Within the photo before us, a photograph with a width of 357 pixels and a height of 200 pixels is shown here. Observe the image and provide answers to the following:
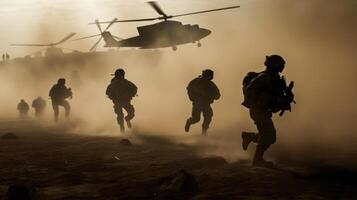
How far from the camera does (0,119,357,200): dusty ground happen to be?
20.1ft

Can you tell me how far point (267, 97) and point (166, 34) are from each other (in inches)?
694

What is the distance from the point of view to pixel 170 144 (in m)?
11.7

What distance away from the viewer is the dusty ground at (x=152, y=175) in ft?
20.1

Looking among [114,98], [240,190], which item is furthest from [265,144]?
[114,98]

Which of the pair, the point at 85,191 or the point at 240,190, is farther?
the point at 85,191

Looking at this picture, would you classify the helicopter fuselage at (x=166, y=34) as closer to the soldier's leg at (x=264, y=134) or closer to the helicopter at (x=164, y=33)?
the helicopter at (x=164, y=33)

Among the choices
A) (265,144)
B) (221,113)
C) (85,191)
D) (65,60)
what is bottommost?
(85,191)

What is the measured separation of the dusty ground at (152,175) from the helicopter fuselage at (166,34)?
14175 mm

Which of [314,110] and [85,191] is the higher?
[314,110]

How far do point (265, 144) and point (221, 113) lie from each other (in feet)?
39.6

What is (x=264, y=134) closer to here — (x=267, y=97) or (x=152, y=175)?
(x=267, y=97)

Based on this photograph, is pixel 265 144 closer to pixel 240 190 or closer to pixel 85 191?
pixel 240 190

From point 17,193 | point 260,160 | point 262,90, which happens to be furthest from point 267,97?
point 17,193

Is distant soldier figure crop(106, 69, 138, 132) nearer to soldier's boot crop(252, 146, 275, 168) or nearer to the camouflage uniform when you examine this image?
the camouflage uniform
